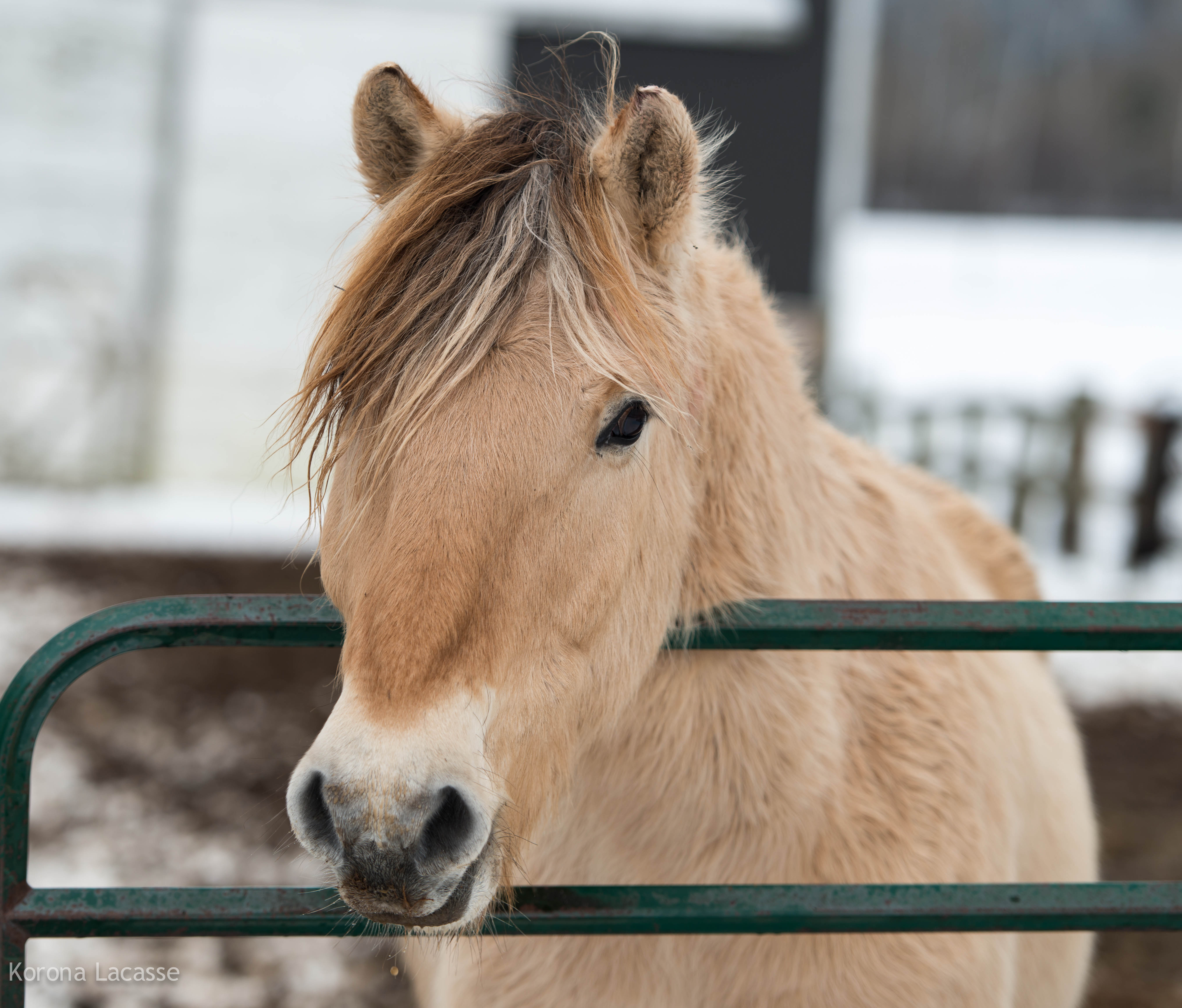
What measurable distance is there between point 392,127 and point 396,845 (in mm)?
1225

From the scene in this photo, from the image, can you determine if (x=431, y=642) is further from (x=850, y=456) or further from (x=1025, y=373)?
(x=1025, y=373)

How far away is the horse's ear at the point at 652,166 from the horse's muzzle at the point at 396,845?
38.7 inches

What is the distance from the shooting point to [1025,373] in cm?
1203

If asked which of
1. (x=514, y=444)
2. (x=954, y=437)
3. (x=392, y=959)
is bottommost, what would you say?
(x=392, y=959)

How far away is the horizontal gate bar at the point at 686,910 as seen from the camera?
1475 mm

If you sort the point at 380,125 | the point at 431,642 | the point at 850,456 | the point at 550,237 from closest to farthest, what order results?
the point at 431,642 < the point at 550,237 < the point at 380,125 < the point at 850,456

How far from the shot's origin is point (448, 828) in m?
1.31

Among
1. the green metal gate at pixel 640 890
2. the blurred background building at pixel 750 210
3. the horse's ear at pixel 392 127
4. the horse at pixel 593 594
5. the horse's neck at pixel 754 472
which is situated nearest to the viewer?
the horse at pixel 593 594

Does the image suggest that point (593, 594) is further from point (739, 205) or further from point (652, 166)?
point (739, 205)

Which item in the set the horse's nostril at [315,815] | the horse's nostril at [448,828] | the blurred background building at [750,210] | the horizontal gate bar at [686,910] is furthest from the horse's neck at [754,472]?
the blurred background building at [750,210]

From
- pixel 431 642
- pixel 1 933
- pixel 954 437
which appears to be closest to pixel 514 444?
pixel 431 642

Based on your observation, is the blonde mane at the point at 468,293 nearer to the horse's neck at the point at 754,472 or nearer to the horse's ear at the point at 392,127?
the horse's ear at the point at 392,127

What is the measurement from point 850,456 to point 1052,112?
A: 11.4 m

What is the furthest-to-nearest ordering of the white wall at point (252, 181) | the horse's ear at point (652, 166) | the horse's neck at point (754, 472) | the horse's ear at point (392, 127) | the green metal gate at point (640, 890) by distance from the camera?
the white wall at point (252, 181)
the horse's neck at point (754, 472)
the horse's ear at point (392, 127)
the horse's ear at point (652, 166)
the green metal gate at point (640, 890)
